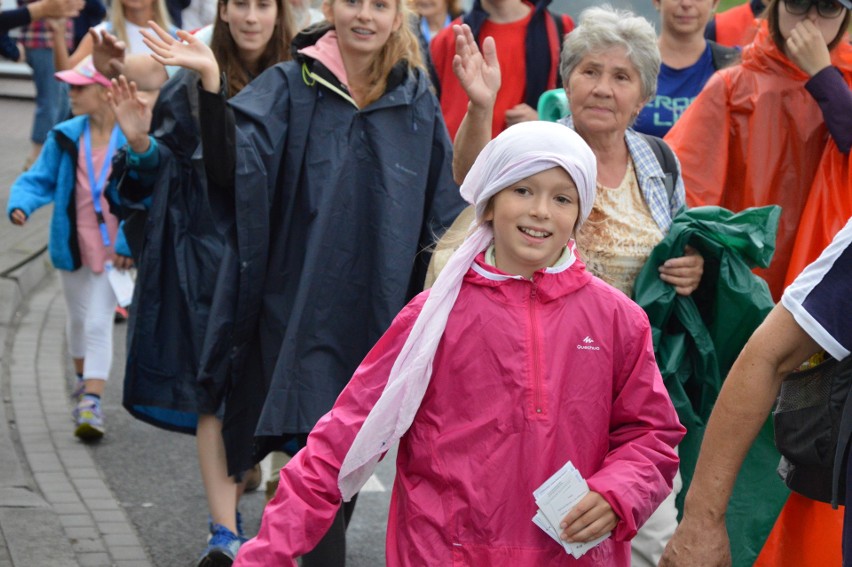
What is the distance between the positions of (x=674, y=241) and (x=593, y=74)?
57cm

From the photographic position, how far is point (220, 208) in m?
4.88

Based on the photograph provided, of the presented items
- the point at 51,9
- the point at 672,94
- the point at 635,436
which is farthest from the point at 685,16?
the point at 51,9

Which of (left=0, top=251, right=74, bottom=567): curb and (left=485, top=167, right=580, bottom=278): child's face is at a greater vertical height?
(left=485, top=167, right=580, bottom=278): child's face

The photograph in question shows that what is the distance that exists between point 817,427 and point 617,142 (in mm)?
1655

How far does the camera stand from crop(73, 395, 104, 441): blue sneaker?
23.2ft

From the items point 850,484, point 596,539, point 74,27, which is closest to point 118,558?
point 596,539

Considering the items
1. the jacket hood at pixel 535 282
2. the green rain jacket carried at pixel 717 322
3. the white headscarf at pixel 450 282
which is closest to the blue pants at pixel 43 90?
the green rain jacket carried at pixel 717 322

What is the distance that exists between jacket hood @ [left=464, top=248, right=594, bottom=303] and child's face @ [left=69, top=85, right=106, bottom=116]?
4306 mm

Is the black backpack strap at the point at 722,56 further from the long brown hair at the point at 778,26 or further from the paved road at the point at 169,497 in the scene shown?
the paved road at the point at 169,497

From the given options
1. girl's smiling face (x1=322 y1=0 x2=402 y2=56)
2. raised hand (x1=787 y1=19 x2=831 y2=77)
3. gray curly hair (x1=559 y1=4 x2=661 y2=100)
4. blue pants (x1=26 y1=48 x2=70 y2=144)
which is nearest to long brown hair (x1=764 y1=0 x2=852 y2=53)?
raised hand (x1=787 y1=19 x2=831 y2=77)

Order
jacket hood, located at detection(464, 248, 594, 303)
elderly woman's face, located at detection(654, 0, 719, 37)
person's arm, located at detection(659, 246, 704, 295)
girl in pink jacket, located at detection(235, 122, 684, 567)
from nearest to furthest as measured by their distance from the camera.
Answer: girl in pink jacket, located at detection(235, 122, 684, 567), jacket hood, located at detection(464, 248, 594, 303), person's arm, located at detection(659, 246, 704, 295), elderly woman's face, located at detection(654, 0, 719, 37)

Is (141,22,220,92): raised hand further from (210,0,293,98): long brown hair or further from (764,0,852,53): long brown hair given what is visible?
(764,0,852,53): long brown hair

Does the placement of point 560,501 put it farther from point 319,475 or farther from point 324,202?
point 324,202

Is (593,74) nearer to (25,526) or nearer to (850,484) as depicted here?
(850,484)
